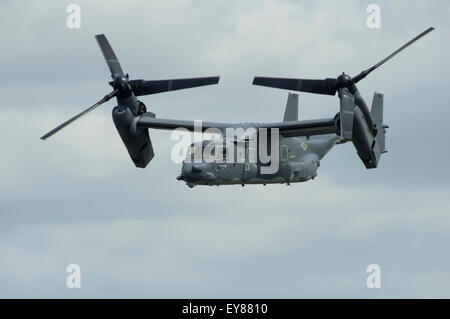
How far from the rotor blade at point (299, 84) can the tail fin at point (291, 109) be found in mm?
11774

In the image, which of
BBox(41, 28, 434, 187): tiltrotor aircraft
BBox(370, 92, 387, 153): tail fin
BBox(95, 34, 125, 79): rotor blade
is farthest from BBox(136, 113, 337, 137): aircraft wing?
BBox(370, 92, 387, 153): tail fin

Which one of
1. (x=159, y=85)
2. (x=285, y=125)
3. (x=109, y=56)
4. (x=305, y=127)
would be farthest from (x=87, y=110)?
(x=305, y=127)

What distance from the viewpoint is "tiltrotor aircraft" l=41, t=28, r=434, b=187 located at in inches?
2206

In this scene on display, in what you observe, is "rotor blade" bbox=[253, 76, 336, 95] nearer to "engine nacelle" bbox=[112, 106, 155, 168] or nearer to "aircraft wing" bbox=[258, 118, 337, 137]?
"aircraft wing" bbox=[258, 118, 337, 137]

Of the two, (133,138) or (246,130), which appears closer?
(133,138)

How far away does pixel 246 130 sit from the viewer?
60156 millimetres

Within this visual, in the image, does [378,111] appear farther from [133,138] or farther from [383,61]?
[133,138]

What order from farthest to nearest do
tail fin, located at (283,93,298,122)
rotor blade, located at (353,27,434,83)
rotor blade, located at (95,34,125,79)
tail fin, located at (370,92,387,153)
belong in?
tail fin, located at (283,93,298,122), tail fin, located at (370,92,387,153), rotor blade, located at (95,34,125,79), rotor blade, located at (353,27,434,83)

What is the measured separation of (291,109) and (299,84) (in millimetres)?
12305

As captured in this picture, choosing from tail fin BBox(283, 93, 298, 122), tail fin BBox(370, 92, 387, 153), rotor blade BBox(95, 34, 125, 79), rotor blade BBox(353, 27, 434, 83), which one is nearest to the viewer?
rotor blade BBox(353, 27, 434, 83)

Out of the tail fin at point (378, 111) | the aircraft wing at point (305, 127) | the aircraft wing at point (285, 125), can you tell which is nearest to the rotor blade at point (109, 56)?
the aircraft wing at point (285, 125)

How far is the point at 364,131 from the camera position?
56312 millimetres

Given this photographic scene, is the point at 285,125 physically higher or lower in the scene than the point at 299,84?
lower

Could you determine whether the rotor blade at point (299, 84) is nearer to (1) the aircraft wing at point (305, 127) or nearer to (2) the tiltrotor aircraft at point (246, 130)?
(2) the tiltrotor aircraft at point (246, 130)
